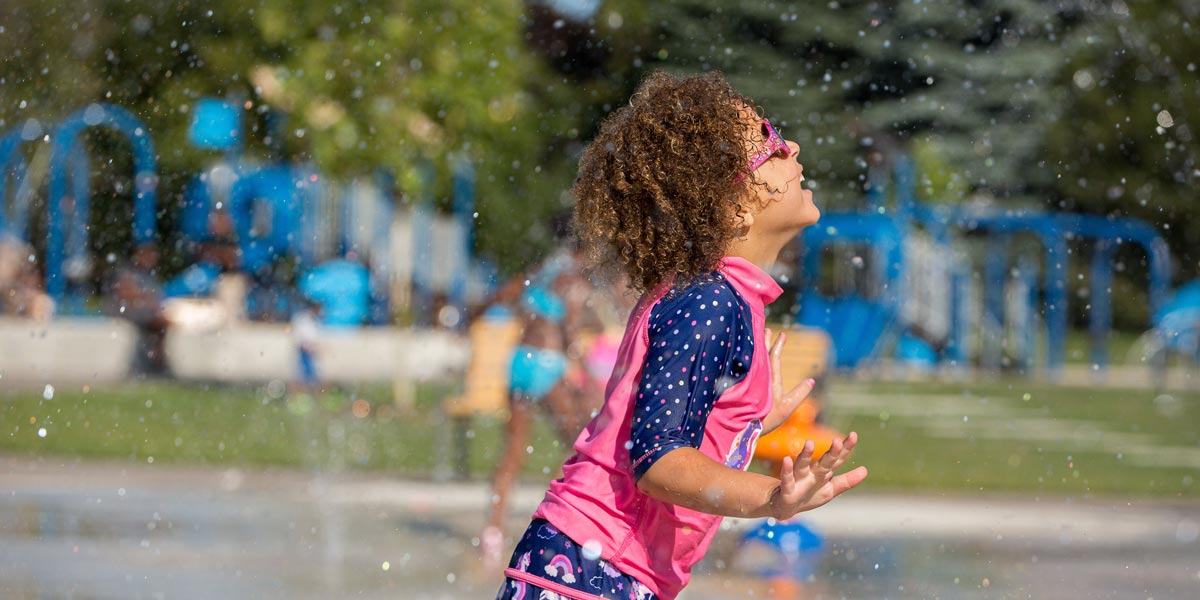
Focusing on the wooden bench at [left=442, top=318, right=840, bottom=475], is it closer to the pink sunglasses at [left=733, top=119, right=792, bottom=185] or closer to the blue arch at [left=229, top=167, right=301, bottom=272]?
the pink sunglasses at [left=733, top=119, right=792, bottom=185]

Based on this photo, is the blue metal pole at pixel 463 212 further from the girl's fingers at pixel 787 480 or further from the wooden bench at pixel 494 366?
the girl's fingers at pixel 787 480

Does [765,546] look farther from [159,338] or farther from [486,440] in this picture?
[159,338]

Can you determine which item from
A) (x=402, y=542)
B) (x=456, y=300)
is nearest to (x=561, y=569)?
(x=402, y=542)

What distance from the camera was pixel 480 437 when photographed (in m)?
11.6

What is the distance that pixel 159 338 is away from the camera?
16.7 meters

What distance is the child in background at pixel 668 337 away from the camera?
7.40 feet

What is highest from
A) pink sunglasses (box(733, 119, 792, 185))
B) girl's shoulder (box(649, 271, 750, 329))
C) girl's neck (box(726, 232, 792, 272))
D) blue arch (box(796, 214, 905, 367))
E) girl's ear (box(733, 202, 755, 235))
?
pink sunglasses (box(733, 119, 792, 185))

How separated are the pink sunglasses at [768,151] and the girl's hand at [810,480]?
0.50 metres

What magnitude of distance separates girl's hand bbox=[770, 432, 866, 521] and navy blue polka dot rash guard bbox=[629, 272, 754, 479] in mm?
167

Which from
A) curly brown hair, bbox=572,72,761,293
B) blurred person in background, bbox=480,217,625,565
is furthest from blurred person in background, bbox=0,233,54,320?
curly brown hair, bbox=572,72,761,293

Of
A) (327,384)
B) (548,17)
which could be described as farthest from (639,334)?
(548,17)

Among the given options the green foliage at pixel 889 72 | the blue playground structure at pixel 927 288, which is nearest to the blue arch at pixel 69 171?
the green foliage at pixel 889 72

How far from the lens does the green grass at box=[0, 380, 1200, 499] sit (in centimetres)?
952

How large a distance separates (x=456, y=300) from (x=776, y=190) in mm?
15611
